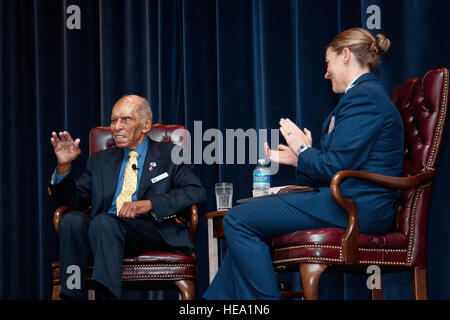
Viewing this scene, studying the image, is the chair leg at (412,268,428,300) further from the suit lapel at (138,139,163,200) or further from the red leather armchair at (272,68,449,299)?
the suit lapel at (138,139,163,200)

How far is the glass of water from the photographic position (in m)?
3.42

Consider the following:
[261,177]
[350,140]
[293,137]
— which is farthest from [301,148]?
[261,177]

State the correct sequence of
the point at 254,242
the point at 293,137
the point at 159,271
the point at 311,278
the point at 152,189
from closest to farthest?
the point at 311,278
the point at 254,242
the point at 293,137
the point at 159,271
the point at 152,189

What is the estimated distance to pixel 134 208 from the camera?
2889 mm

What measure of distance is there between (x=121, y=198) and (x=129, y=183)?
9 cm

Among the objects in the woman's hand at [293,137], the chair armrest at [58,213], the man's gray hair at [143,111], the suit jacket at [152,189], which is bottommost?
the chair armrest at [58,213]

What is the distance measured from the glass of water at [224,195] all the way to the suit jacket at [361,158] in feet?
3.07

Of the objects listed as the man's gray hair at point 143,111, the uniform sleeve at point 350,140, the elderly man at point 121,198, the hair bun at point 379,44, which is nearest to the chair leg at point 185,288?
the elderly man at point 121,198

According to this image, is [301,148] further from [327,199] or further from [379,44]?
[379,44]

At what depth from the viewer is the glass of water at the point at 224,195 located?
135 inches

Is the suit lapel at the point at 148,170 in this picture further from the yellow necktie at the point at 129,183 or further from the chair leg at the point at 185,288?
the chair leg at the point at 185,288

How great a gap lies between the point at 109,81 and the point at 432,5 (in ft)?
6.63

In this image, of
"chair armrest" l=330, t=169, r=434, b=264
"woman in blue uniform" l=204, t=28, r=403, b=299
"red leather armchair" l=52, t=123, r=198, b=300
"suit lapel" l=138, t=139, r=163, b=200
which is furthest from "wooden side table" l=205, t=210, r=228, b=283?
"chair armrest" l=330, t=169, r=434, b=264

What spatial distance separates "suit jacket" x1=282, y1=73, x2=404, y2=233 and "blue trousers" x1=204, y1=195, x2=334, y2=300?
0.06 meters
